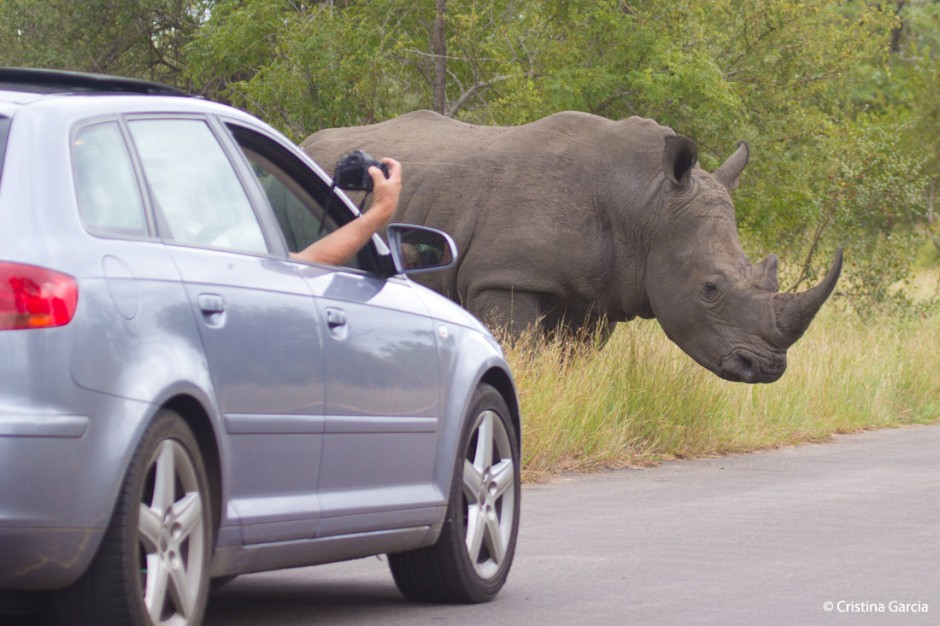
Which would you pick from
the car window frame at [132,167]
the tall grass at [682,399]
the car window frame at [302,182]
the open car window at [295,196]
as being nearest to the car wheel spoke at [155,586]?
the car window frame at [132,167]

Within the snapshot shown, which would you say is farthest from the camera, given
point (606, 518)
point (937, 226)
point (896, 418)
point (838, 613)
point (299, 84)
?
point (937, 226)

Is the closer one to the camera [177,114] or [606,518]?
[177,114]

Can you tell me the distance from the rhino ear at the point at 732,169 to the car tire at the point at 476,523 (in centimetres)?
883

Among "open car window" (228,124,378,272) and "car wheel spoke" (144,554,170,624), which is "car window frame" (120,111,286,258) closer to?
"open car window" (228,124,378,272)

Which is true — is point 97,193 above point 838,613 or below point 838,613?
above

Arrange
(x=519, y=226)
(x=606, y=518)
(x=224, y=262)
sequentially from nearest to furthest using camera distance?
(x=224, y=262) < (x=606, y=518) < (x=519, y=226)

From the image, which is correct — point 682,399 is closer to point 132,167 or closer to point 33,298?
point 132,167

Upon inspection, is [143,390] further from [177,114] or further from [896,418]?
[896,418]

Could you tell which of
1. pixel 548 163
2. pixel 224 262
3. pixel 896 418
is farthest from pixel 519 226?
pixel 224 262

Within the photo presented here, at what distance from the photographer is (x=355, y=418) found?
21.7ft

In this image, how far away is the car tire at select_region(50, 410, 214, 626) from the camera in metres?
5.30

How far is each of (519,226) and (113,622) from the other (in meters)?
10.7

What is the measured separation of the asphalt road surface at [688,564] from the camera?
721 centimetres

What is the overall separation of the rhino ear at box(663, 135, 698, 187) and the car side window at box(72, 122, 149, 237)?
10.1 meters
